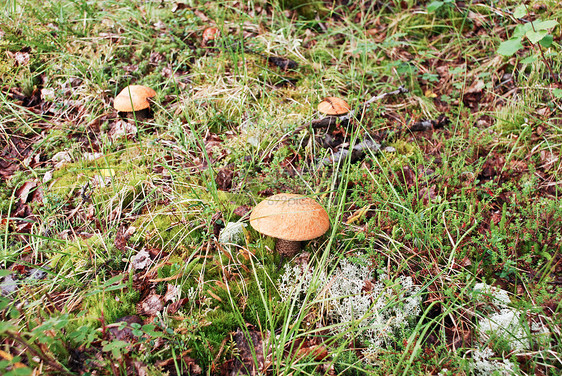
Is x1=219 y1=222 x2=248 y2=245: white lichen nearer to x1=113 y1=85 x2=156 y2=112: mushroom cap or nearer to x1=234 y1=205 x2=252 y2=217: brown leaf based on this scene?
x1=234 y1=205 x2=252 y2=217: brown leaf

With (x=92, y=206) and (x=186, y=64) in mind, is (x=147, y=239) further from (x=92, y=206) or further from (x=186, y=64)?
(x=186, y=64)

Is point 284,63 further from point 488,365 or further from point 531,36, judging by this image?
point 488,365

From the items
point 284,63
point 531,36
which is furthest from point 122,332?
point 531,36

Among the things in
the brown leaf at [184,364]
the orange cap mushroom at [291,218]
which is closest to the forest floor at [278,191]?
the brown leaf at [184,364]

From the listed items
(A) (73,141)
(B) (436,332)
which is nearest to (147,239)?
(A) (73,141)

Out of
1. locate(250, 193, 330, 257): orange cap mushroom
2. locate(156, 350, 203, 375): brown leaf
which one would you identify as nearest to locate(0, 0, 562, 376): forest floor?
locate(156, 350, 203, 375): brown leaf

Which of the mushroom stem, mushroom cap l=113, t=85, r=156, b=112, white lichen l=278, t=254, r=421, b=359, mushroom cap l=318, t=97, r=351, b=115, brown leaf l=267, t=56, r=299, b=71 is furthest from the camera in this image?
brown leaf l=267, t=56, r=299, b=71
